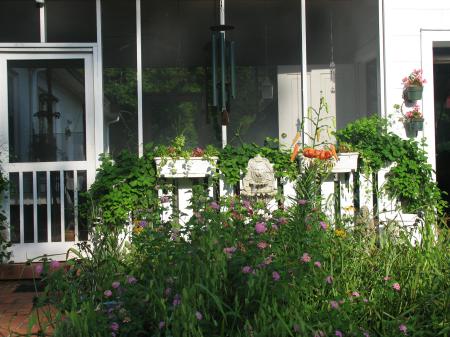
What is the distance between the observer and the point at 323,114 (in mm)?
7332

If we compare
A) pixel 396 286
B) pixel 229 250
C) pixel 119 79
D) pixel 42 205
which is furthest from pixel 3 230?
pixel 396 286

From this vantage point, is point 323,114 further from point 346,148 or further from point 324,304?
point 324,304

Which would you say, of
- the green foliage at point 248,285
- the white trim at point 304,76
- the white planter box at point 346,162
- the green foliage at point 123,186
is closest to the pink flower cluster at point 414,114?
the white planter box at point 346,162

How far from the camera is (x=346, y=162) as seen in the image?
21.8 ft

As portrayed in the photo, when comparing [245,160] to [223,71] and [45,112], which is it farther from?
[45,112]

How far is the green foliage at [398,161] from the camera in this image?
6.75 m

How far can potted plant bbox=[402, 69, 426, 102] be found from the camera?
276 inches

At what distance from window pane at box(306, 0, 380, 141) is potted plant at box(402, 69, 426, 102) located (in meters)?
0.31

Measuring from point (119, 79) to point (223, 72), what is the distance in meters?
1.08

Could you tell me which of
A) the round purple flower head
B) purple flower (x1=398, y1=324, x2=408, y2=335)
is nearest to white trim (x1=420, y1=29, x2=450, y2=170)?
purple flower (x1=398, y1=324, x2=408, y2=335)

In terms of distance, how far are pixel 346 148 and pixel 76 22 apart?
9.98 ft

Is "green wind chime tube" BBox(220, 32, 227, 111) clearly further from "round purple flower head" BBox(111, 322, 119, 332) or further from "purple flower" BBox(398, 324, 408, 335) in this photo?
"round purple flower head" BBox(111, 322, 119, 332)

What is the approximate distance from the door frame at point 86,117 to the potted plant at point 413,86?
3140mm

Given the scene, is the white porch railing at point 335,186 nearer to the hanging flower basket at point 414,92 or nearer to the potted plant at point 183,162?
the potted plant at point 183,162
